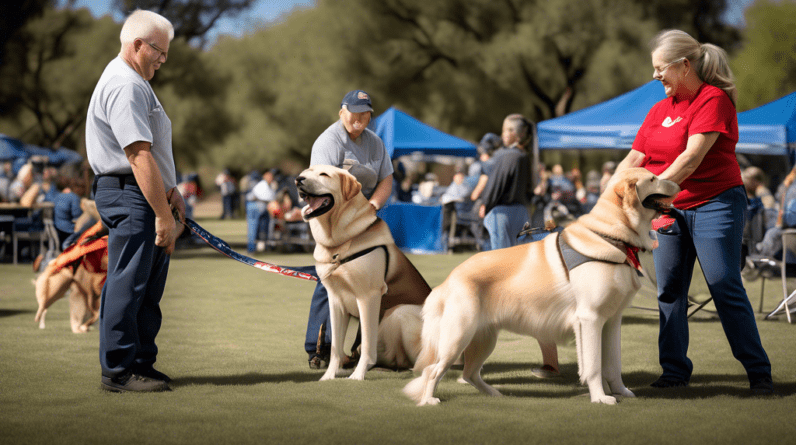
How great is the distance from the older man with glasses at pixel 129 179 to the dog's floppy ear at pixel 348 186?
967mm

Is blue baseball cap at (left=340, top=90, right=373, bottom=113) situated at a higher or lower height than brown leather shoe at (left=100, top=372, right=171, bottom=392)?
higher

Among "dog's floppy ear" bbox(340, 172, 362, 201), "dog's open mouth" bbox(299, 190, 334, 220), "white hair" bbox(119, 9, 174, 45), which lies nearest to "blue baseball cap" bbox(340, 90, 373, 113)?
"dog's floppy ear" bbox(340, 172, 362, 201)

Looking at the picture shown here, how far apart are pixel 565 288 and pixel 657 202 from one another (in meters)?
0.63

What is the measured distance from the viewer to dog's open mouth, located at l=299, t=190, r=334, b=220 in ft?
13.9

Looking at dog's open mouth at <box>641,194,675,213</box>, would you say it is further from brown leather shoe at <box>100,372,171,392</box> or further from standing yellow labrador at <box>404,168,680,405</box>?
brown leather shoe at <box>100,372,171,392</box>

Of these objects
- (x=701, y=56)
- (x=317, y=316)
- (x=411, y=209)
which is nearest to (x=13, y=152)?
(x=411, y=209)

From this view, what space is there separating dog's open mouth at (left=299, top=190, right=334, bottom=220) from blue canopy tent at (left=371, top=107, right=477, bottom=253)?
9.47 m

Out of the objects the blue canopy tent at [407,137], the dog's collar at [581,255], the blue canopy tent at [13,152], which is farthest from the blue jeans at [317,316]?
the blue canopy tent at [13,152]

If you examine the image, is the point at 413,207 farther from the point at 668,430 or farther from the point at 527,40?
the point at 527,40

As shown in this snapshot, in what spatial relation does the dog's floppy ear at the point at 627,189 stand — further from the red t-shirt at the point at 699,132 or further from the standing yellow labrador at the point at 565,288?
the red t-shirt at the point at 699,132

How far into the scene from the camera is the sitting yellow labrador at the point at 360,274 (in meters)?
4.28

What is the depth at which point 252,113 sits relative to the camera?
93.9ft

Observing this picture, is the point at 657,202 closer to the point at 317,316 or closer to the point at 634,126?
the point at 317,316

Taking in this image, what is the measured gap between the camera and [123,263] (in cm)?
388
